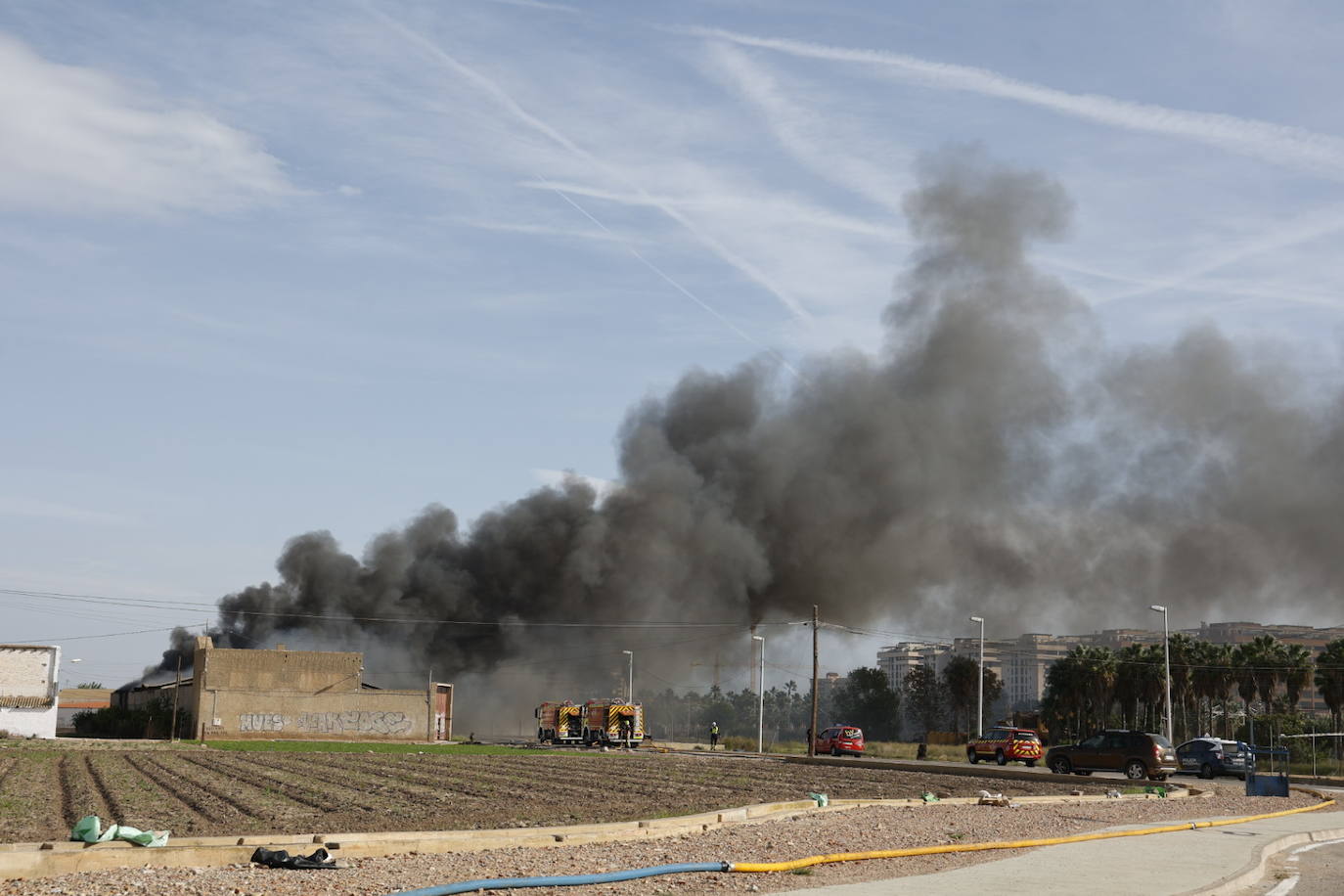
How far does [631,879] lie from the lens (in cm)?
1135

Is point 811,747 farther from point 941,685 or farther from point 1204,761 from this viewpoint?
point 941,685

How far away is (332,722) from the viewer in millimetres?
76500

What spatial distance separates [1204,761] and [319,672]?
57174 mm

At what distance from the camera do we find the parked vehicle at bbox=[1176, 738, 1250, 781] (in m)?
39.8

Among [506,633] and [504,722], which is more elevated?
[506,633]

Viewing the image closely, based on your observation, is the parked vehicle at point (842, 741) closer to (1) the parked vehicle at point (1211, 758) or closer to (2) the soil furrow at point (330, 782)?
(1) the parked vehicle at point (1211, 758)

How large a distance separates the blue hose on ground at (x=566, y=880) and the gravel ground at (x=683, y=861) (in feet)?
0.28

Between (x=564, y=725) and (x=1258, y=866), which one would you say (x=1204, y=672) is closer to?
(x=564, y=725)

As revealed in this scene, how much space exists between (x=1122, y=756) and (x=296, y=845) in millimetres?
30402

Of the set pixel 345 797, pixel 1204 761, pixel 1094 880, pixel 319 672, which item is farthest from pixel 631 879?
pixel 319 672

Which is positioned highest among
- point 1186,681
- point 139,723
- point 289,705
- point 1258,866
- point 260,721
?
point 1186,681

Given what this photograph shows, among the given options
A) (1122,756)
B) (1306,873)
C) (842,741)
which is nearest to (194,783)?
(1306,873)

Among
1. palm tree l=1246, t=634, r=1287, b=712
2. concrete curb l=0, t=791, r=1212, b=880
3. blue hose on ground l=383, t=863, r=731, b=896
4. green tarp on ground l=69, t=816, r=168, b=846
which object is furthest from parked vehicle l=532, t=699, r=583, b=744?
blue hose on ground l=383, t=863, r=731, b=896

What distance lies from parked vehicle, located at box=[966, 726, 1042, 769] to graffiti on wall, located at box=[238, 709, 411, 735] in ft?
136
